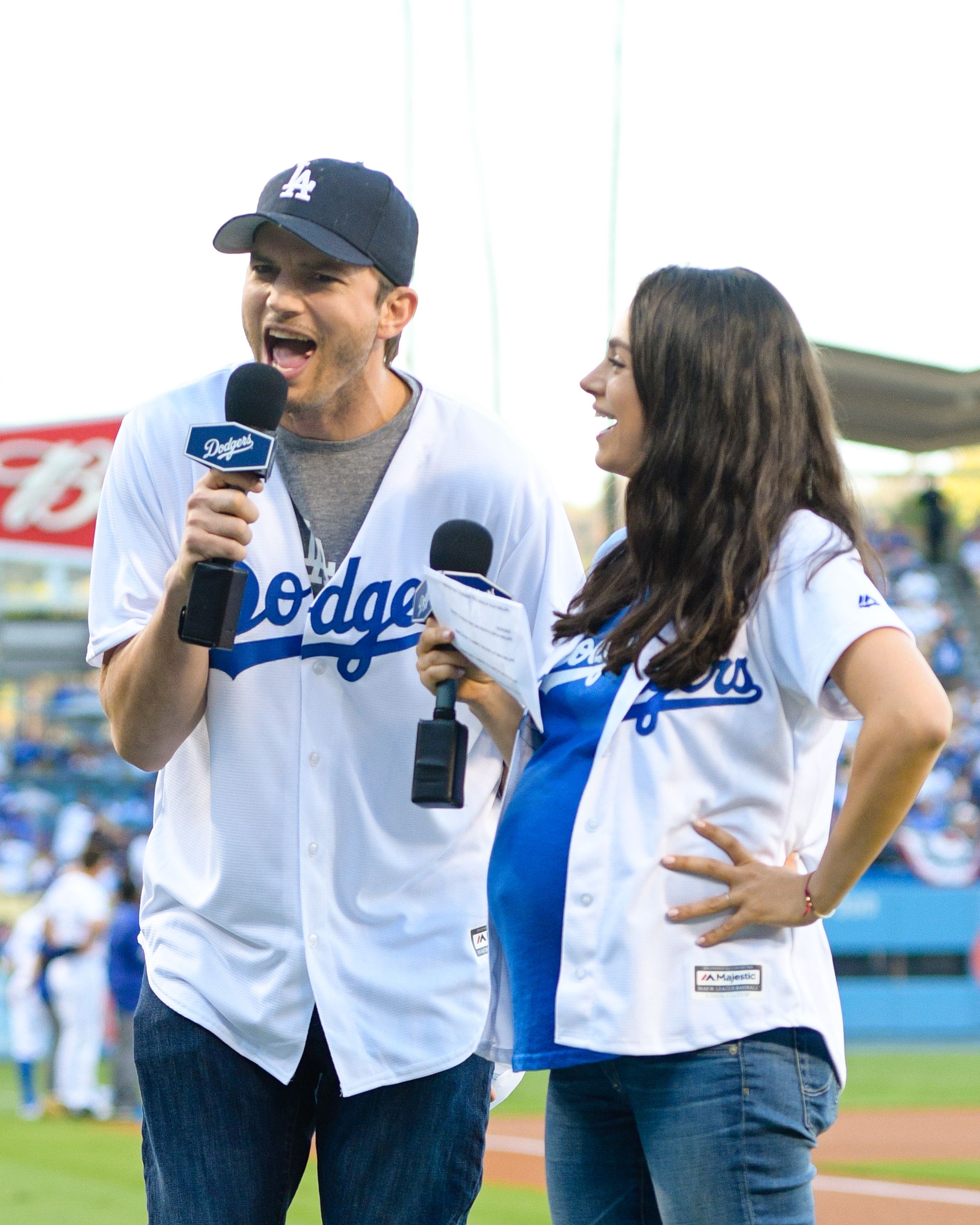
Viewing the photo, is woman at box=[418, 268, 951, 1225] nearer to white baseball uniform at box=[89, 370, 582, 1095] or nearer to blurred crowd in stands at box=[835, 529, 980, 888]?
white baseball uniform at box=[89, 370, 582, 1095]

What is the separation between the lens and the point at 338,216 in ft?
9.11

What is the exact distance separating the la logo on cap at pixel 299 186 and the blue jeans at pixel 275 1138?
1.43 metres

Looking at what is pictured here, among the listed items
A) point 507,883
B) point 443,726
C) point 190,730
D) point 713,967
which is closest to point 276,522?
point 190,730

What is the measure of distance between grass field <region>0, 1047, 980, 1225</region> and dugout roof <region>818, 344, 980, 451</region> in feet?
36.0

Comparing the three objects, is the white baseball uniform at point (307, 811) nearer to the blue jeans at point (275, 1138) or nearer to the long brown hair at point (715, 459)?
the blue jeans at point (275, 1138)

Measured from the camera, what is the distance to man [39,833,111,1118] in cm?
1334

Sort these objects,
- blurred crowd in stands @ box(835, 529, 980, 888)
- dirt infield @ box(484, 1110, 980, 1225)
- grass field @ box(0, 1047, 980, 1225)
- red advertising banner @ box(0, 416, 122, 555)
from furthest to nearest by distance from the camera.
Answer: blurred crowd in stands @ box(835, 529, 980, 888), red advertising banner @ box(0, 416, 122, 555), dirt infield @ box(484, 1110, 980, 1225), grass field @ box(0, 1047, 980, 1225)

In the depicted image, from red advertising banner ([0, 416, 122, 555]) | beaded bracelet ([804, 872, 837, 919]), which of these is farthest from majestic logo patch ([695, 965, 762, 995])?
red advertising banner ([0, 416, 122, 555])

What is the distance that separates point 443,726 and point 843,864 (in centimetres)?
A: 63

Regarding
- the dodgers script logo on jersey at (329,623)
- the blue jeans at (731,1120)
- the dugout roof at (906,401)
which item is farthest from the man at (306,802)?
the dugout roof at (906,401)

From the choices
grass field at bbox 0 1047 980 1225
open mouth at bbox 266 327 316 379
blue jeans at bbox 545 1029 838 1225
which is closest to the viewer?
blue jeans at bbox 545 1029 838 1225

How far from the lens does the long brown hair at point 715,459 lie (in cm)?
232

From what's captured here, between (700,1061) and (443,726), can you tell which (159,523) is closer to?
(443,726)

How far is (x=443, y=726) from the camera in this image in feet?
7.95
